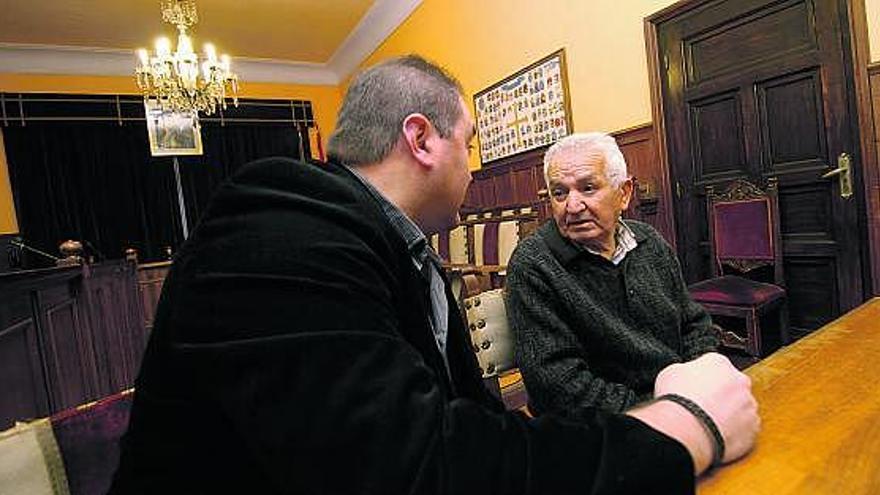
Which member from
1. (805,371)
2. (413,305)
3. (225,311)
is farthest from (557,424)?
(805,371)

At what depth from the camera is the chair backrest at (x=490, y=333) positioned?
4.18 feet

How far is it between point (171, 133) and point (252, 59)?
1408mm

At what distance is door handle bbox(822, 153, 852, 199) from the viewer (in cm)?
237

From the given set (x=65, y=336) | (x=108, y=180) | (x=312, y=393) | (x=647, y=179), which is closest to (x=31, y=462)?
(x=312, y=393)

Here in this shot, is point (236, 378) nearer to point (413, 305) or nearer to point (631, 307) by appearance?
point (413, 305)

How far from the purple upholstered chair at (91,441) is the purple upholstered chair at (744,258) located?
238cm

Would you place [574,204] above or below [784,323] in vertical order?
above

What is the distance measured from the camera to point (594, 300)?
1.28m

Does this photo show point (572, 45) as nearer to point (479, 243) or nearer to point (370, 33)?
point (479, 243)

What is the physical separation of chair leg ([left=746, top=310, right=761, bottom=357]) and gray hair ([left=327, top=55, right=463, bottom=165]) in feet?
6.79

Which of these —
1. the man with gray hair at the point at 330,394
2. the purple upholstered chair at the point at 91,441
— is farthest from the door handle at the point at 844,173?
the purple upholstered chair at the point at 91,441

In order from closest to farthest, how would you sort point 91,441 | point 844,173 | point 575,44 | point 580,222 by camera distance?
point 91,441 → point 580,222 → point 844,173 → point 575,44

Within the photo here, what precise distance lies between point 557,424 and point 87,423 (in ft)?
2.14

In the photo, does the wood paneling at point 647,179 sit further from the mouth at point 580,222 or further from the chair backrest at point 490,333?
the chair backrest at point 490,333
